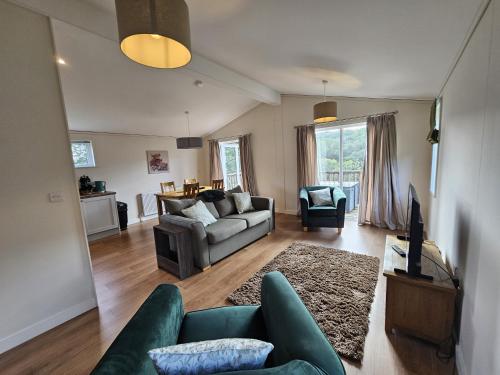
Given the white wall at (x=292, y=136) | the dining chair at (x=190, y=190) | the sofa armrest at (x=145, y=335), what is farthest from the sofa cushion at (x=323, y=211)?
the sofa armrest at (x=145, y=335)

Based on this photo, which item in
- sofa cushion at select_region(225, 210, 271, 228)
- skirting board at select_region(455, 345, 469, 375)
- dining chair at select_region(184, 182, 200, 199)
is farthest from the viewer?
dining chair at select_region(184, 182, 200, 199)

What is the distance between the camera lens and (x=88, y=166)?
476 cm

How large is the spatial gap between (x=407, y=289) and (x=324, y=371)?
1.29 metres

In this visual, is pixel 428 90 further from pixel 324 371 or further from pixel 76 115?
pixel 76 115

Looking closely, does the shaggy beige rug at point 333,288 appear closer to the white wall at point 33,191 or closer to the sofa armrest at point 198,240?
the sofa armrest at point 198,240

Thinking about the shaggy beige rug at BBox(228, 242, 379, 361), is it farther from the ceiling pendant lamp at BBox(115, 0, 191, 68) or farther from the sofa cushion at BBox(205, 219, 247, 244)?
the ceiling pendant lamp at BBox(115, 0, 191, 68)

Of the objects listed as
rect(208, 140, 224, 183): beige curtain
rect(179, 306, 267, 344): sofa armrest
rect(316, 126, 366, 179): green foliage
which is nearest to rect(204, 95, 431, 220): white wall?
rect(208, 140, 224, 183): beige curtain

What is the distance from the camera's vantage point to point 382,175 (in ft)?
13.1

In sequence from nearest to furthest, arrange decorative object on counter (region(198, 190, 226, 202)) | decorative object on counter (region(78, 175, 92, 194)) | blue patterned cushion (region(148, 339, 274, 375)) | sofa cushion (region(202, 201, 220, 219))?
blue patterned cushion (region(148, 339, 274, 375)) < sofa cushion (region(202, 201, 220, 219)) < decorative object on counter (region(198, 190, 226, 202)) < decorative object on counter (region(78, 175, 92, 194))

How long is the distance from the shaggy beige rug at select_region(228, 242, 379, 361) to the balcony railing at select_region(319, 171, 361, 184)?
2.09 meters

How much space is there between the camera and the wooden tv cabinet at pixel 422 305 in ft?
4.93

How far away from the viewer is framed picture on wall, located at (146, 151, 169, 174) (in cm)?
580

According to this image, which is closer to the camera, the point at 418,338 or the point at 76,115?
the point at 418,338

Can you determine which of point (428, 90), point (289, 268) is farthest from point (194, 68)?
point (428, 90)
